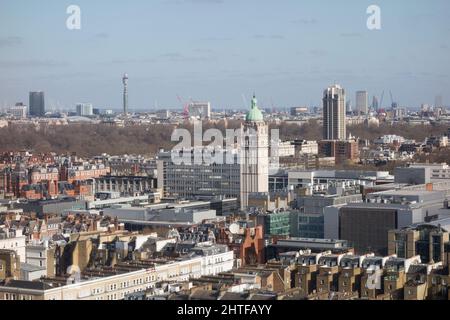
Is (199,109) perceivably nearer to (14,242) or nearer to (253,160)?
(253,160)

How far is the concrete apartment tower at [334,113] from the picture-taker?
144ft

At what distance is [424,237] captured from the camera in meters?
12.5

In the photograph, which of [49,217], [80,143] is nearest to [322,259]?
[49,217]

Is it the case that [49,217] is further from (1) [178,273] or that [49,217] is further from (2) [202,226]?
(1) [178,273]

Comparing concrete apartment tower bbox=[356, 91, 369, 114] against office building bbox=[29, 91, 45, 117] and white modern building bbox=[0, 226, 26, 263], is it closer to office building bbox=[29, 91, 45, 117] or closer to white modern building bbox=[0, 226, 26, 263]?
office building bbox=[29, 91, 45, 117]

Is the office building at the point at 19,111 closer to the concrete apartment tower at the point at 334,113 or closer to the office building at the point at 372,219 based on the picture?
the concrete apartment tower at the point at 334,113

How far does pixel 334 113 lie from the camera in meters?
44.4

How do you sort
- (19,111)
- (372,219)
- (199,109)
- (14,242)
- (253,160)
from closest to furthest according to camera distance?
1. (14,242)
2. (372,219)
3. (253,160)
4. (19,111)
5. (199,109)

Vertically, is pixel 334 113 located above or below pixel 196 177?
above

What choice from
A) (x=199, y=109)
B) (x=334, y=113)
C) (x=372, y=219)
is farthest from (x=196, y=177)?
(x=199, y=109)

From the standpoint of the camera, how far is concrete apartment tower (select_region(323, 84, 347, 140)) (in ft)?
144

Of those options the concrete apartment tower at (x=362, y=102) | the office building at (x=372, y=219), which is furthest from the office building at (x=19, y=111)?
the office building at (x=372, y=219)
